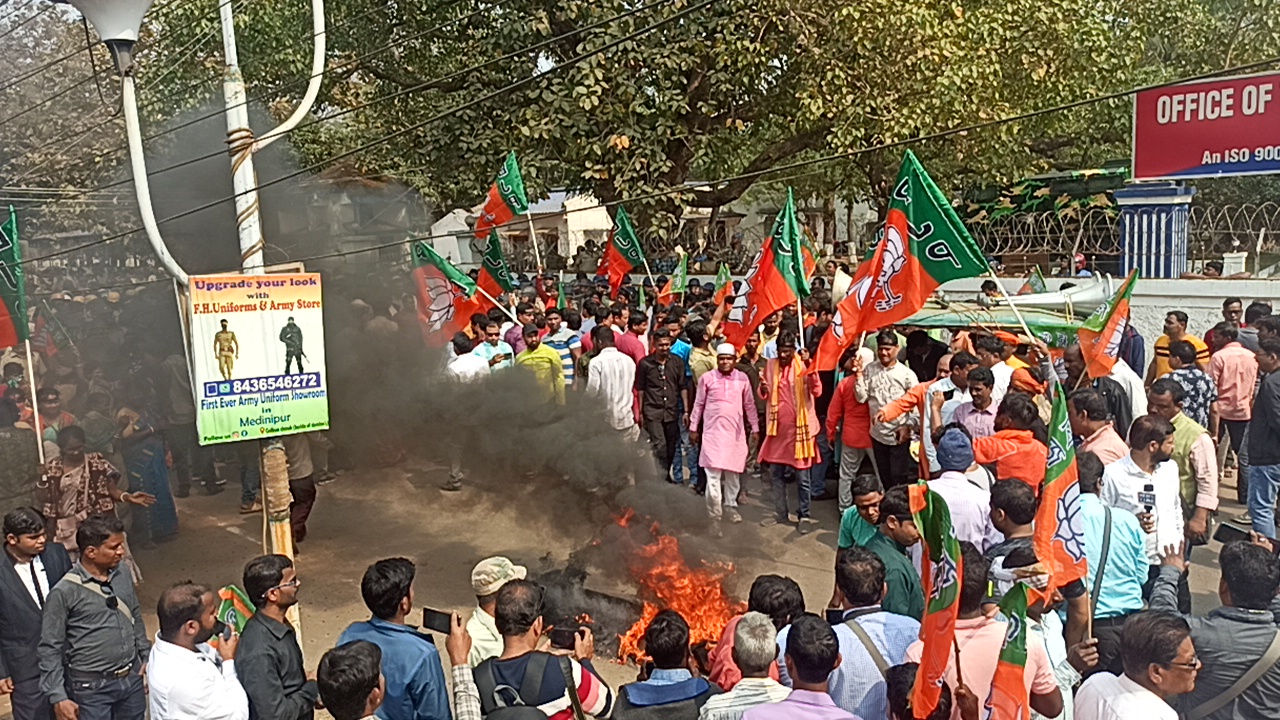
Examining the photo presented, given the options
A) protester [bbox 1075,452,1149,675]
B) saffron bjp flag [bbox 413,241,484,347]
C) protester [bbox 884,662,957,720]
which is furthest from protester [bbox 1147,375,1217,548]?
saffron bjp flag [bbox 413,241,484,347]

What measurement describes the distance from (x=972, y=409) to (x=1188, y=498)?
4.97 feet

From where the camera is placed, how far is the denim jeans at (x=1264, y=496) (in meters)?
7.34

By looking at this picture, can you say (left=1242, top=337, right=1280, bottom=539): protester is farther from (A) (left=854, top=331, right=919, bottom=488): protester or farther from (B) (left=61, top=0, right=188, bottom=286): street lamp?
(B) (left=61, top=0, right=188, bottom=286): street lamp

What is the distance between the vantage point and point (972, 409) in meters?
7.39

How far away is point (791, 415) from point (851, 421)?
52cm

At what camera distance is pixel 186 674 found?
4070 mm

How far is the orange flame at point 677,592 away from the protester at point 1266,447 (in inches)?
149

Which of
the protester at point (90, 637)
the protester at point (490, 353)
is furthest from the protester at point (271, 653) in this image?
the protester at point (490, 353)

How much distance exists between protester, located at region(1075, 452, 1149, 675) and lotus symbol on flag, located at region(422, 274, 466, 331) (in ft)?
31.4

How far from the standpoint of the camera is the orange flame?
658 centimetres

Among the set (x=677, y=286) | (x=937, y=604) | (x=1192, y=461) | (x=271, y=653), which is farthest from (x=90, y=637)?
(x=677, y=286)

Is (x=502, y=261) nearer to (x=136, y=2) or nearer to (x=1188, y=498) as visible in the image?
(x=136, y=2)

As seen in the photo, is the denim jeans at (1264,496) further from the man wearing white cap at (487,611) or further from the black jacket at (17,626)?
the black jacket at (17,626)

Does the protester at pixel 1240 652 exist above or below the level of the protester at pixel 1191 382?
below
